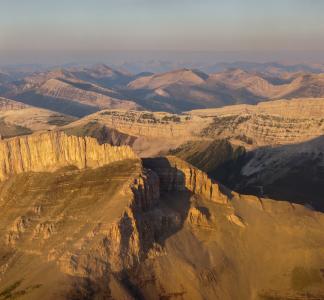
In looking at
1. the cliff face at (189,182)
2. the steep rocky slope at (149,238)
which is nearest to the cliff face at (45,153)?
the steep rocky slope at (149,238)

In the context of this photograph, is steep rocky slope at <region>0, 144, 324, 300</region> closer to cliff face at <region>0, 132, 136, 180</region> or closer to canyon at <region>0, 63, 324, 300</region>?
canyon at <region>0, 63, 324, 300</region>

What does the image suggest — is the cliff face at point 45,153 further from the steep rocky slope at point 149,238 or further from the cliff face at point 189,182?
the cliff face at point 189,182

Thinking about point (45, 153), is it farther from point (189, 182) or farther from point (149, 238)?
point (149, 238)

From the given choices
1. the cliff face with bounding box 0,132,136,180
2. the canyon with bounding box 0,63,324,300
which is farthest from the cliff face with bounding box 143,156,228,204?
the cliff face with bounding box 0,132,136,180

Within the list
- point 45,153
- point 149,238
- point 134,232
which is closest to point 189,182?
point 149,238

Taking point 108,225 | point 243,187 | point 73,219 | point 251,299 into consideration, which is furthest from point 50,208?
point 243,187
